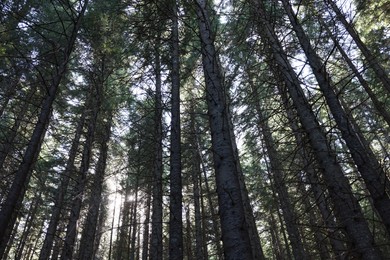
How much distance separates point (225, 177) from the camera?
3.94m

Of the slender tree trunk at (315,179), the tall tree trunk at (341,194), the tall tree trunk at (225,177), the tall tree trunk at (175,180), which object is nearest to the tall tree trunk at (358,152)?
the tall tree trunk at (341,194)

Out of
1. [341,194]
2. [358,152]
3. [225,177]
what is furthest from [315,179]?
[225,177]

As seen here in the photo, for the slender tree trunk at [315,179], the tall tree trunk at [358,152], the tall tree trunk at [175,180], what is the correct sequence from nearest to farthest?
1. the tall tree trunk at [358,152]
2. the slender tree trunk at [315,179]
3. the tall tree trunk at [175,180]

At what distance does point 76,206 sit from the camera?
837 centimetres

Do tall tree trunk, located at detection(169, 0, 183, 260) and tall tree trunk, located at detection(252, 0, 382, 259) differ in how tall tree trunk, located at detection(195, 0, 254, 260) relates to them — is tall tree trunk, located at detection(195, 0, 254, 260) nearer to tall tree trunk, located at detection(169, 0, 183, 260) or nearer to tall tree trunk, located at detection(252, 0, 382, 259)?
tall tree trunk, located at detection(169, 0, 183, 260)

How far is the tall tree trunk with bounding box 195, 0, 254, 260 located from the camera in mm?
3270

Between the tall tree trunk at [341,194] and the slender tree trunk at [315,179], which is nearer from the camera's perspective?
the tall tree trunk at [341,194]

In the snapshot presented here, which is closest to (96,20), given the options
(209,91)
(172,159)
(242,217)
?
(172,159)

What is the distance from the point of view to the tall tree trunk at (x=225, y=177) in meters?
3.27

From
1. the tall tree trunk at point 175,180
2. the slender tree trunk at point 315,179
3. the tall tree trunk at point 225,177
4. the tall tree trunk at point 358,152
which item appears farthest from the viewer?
the tall tree trunk at point 175,180

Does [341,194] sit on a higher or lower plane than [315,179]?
lower

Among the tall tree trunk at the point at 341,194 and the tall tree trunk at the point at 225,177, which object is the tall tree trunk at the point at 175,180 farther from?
the tall tree trunk at the point at 341,194

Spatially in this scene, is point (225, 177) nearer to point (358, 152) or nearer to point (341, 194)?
point (341, 194)

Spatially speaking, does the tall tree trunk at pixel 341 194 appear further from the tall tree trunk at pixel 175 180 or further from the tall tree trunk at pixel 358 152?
the tall tree trunk at pixel 175 180
